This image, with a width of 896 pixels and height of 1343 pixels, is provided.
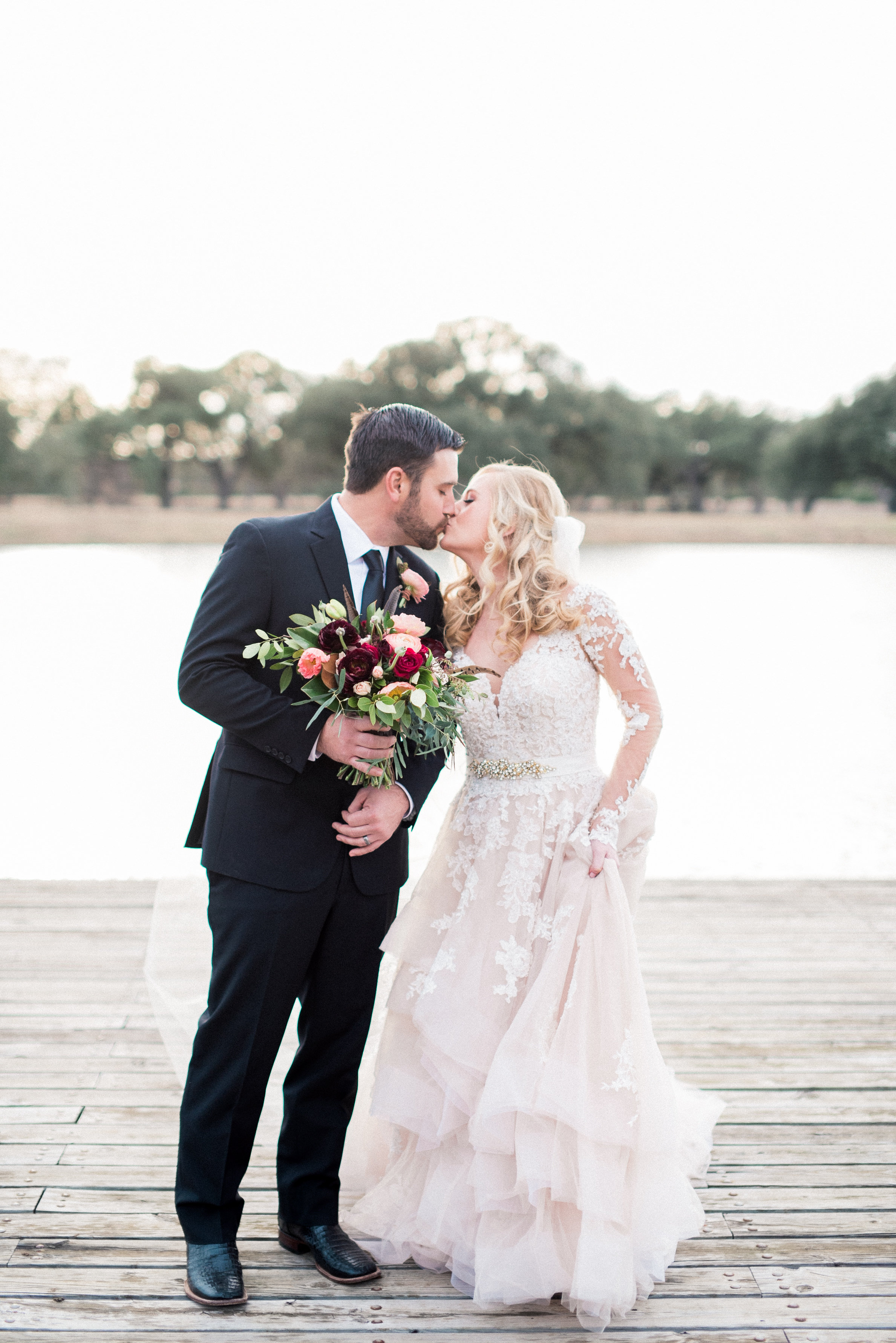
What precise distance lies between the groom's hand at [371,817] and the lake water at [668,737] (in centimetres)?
88

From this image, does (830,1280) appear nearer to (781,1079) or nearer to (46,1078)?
(781,1079)

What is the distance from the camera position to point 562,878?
257cm

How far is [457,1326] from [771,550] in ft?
173

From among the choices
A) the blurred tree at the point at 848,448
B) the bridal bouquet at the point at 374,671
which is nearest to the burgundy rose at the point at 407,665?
the bridal bouquet at the point at 374,671

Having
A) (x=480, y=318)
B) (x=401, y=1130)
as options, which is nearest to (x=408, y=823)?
(x=401, y=1130)

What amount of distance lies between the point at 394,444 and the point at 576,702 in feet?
2.46

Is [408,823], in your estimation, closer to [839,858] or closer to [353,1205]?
[353,1205]

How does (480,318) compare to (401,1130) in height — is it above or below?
above

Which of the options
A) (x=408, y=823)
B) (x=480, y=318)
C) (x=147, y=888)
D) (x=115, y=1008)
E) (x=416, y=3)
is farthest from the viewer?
(x=480, y=318)

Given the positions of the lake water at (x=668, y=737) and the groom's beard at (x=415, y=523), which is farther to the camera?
the lake water at (x=668, y=737)

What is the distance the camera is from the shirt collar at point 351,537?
7.95ft

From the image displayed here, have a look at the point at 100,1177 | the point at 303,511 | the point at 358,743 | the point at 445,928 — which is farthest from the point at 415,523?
the point at 303,511

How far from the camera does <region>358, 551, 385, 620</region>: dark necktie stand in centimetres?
244

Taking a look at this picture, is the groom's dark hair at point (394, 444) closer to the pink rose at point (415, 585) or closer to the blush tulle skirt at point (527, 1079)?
the pink rose at point (415, 585)
